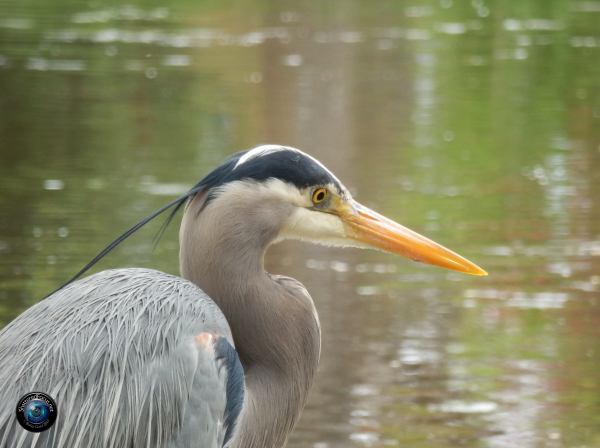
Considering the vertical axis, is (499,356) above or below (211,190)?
below

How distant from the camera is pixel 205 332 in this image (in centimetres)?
313

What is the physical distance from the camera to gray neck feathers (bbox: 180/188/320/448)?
3355mm

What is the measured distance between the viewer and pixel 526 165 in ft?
33.5

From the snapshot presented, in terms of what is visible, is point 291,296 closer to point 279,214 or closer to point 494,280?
point 279,214

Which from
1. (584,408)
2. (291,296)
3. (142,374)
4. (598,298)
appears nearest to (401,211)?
(598,298)

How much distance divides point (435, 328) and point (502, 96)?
27.6 feet

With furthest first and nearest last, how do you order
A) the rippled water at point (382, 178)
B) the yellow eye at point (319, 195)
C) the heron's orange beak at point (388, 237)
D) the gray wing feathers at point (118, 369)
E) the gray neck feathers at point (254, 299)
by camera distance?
the rippled water at point (382, 178) → the heron's orange beak at point (388, 237) → the yellow eye at point (319, 195) → the gray neck feathers at point (254, 299) → the gray wing feathers at point (118, 369)

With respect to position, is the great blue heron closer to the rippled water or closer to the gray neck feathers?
the gray neck feathers

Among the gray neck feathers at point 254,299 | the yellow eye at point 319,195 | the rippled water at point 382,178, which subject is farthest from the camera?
the rippled water at point 382,178

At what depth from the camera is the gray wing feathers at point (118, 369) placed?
2.94 meters

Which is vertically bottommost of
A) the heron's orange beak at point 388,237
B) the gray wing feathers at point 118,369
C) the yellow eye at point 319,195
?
the gray wing feathers at point 118,369

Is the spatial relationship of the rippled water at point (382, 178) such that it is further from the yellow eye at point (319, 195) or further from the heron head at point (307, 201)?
the yellow eye at point (319, 195)

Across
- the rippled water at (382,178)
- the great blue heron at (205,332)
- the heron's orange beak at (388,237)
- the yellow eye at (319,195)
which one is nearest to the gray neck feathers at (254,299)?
the great blue heron at (205,332)

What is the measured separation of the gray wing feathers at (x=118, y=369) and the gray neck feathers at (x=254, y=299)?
186 millimetres
